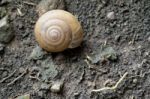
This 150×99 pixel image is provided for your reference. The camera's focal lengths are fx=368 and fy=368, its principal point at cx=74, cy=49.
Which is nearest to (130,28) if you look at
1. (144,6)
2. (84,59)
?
(144,6)

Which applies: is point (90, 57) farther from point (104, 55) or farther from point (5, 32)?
point (5, 32)

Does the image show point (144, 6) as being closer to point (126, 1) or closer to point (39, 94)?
point (126, 1)

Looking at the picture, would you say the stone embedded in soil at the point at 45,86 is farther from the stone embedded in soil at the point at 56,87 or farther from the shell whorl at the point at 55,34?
the shell whorl at the point at 55,34

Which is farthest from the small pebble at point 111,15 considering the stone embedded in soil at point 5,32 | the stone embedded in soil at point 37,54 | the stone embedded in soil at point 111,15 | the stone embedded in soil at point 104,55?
the stone embedded in soil at point 5,32

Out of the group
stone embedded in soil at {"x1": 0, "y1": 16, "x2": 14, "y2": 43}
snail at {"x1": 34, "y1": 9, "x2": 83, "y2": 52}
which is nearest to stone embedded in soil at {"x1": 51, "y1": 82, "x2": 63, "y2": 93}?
snail at {"x1": 34, "y1": 9, "x2": 83, "y2": 52}

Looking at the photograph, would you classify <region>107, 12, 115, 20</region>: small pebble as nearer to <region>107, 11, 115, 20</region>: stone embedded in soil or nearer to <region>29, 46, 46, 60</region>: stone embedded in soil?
<region>107, 11, 115, 20</region>: stone embedded in soil

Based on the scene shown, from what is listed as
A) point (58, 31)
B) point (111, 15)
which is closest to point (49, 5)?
point (58, 31)
